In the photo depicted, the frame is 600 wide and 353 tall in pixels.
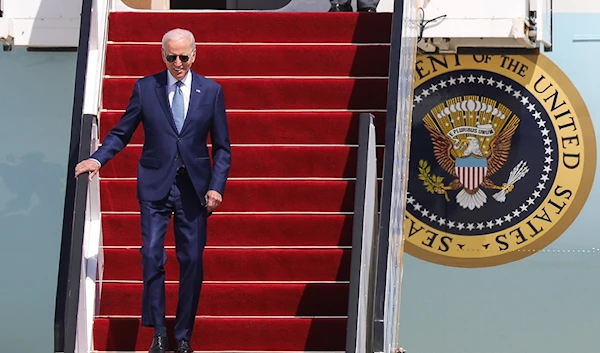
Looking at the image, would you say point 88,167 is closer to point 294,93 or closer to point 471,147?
point 294,93

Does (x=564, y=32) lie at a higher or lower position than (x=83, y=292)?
higher

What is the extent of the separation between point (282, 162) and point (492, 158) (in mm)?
1945

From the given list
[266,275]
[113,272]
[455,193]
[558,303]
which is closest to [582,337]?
[558,303]

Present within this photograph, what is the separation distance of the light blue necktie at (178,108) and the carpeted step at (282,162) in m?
0.93

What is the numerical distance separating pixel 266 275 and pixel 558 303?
2.38 meters

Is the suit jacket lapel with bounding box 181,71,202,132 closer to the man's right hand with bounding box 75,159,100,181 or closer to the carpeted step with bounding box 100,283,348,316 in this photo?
the man's right hand with bounding box 75,159,100,181

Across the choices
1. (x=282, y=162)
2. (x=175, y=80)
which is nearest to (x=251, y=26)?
(x=282, y=162)

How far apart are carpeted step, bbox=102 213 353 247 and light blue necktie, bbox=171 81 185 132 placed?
860mm

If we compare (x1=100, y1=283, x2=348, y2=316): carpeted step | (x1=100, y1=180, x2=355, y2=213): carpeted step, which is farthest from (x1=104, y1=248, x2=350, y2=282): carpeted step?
(x1=100, y1=180, x2=355, y2=213): carpeted step

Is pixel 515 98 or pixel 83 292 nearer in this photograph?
pixel 83 292

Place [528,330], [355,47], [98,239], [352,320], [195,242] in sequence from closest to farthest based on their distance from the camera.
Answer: [352,320], [195,242], [98,239], [355,47], [528,330]

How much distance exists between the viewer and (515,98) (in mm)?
8641

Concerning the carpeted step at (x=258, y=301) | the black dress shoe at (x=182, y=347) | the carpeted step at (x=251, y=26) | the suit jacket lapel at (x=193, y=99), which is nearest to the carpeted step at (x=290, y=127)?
the carpeted step at (x=251, y=26)

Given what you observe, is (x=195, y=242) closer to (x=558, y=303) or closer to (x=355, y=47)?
(x=355, y=47)
